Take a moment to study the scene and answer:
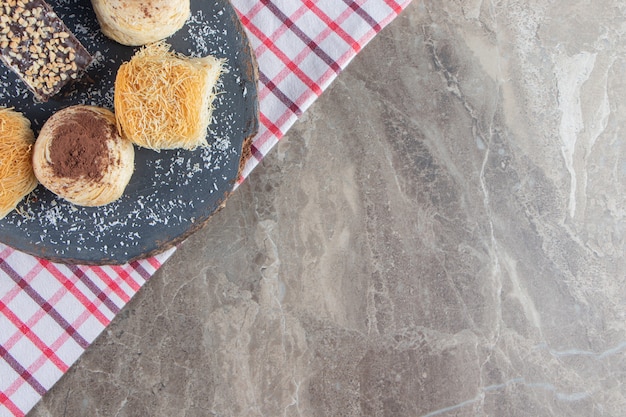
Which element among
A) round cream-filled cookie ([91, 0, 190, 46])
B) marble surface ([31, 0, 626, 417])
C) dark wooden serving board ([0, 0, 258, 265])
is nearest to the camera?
round cream-filled cookie ([91, 0, 190, 46])

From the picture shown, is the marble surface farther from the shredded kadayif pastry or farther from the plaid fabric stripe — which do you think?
the shredded kadayif pastry

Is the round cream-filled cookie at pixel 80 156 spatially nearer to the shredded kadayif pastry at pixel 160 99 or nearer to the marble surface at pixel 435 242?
the shredded kadayif pastry at pixel 160 99

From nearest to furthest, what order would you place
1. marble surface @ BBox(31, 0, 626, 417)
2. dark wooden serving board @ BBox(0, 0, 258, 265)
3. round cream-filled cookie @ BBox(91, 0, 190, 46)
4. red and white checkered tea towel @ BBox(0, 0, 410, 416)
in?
round cream-filled cookie @ BBox(91, 0, 190, 46) < dark wooden serving board @ BBox(0, 0, 258, 265) < red and white checkered tea towel @ BBox(0, 0, 410, 416) < marble surface @ BBox(31, 0, 626, 417)

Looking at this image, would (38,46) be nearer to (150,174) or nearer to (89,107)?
(89,107)

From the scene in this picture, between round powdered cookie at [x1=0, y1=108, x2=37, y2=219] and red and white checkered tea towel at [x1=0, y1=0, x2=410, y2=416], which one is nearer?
round powdered cookie at [x1=0, y1=108, x2=37, y2=219]

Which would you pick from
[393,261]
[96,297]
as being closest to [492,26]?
[393,261]

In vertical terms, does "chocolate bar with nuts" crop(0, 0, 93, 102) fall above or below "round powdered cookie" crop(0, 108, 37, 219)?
above

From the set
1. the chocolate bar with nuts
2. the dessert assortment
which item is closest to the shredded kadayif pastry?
the dessert assortment

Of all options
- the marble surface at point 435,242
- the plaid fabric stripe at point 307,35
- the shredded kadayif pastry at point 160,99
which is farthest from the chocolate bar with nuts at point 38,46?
the marble surface at point 435,242
